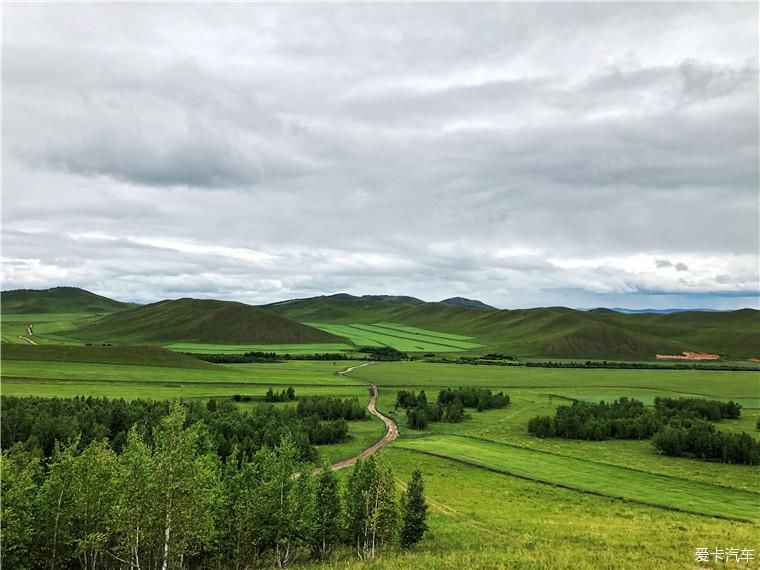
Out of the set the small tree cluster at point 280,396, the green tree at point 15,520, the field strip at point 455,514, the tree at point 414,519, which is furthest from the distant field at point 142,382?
the tree at point 414,519

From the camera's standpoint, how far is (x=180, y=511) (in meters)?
41.4

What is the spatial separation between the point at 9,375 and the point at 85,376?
881 inches

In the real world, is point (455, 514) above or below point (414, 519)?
below

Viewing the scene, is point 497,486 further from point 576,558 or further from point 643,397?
point 643,397

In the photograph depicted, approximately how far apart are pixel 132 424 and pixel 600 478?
9707cm

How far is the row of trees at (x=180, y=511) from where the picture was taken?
41.5 m

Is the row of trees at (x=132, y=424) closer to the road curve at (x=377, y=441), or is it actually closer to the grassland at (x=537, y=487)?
the road curve at (x=377, y=441)

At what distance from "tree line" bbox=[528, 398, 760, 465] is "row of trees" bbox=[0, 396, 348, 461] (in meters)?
58.0

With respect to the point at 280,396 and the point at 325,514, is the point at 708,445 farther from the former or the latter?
the point at 280,396

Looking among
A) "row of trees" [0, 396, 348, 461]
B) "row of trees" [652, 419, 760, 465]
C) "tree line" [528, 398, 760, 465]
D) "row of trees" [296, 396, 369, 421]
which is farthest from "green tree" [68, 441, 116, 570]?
"row of trees" [652, 419, 760, 465]

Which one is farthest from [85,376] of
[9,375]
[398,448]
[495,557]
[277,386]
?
[495,557]

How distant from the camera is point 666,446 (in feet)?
344

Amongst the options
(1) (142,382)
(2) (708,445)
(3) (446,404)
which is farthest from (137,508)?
(1) (142,382)

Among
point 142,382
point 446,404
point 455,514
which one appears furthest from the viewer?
point 142,382
